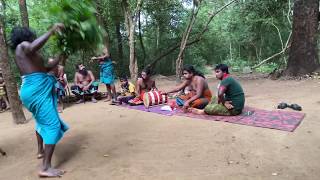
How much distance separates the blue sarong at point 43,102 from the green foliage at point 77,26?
0.51 m

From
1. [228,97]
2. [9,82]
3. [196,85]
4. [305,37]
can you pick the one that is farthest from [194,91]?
[305,37]

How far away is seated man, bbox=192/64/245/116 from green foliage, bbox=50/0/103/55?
8.94 feet

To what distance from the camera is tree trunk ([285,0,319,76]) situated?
34.3ft

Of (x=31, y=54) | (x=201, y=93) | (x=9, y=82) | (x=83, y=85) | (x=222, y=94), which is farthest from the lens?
(x=83, y=85)

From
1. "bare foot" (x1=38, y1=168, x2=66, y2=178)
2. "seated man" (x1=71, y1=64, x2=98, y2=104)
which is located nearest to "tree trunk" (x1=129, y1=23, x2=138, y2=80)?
"seated man" (x1=71, y1=64, x2=98, y2=104)

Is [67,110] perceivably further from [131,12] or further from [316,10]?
[316,10]

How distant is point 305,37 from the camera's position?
10547mm

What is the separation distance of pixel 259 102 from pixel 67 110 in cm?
449

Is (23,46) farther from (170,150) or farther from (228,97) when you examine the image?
(228,97)

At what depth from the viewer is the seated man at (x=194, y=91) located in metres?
6.88

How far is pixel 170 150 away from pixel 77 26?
1983 millimetres

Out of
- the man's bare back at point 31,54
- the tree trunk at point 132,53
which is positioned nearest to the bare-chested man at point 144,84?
the tree trunk at point 132,53

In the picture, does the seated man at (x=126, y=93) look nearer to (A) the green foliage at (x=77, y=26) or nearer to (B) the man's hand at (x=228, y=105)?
(B) the man's hand at (x=228, y=105)

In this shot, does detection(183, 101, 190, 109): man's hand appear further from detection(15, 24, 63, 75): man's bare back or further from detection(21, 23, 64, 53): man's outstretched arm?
detection(21, 23, 64, 53): man's outstretched arm
